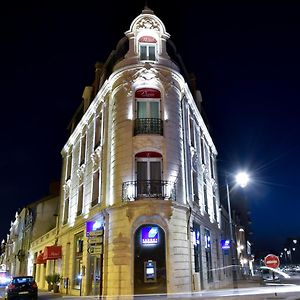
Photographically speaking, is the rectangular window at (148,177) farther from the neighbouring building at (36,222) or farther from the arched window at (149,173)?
the neighbouring building at (36,222)

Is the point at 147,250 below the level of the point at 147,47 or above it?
below

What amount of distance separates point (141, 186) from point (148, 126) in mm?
3405

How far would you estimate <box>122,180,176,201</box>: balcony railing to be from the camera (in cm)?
1831

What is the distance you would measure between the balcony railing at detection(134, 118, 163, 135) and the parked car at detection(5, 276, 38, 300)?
33.7 ft

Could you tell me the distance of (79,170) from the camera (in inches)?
1031

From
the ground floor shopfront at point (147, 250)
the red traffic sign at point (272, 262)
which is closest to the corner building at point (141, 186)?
the ground floor shopfront at point (147, 250)

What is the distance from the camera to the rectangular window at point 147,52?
21.8 meters

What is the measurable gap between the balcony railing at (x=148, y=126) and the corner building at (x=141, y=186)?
0.18ft

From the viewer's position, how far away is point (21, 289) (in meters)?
19.9

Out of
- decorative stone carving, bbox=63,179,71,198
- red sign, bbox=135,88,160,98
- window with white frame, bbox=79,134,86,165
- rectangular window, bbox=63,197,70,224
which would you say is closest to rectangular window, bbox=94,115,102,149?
window with white frame, bbox=79,134,86,165

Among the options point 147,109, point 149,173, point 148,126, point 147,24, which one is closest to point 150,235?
point 149,173

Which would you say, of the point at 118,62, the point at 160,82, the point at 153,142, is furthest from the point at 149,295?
the point at 118,62

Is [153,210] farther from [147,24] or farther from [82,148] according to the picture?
[147,24]

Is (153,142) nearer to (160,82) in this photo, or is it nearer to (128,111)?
(128,111)
